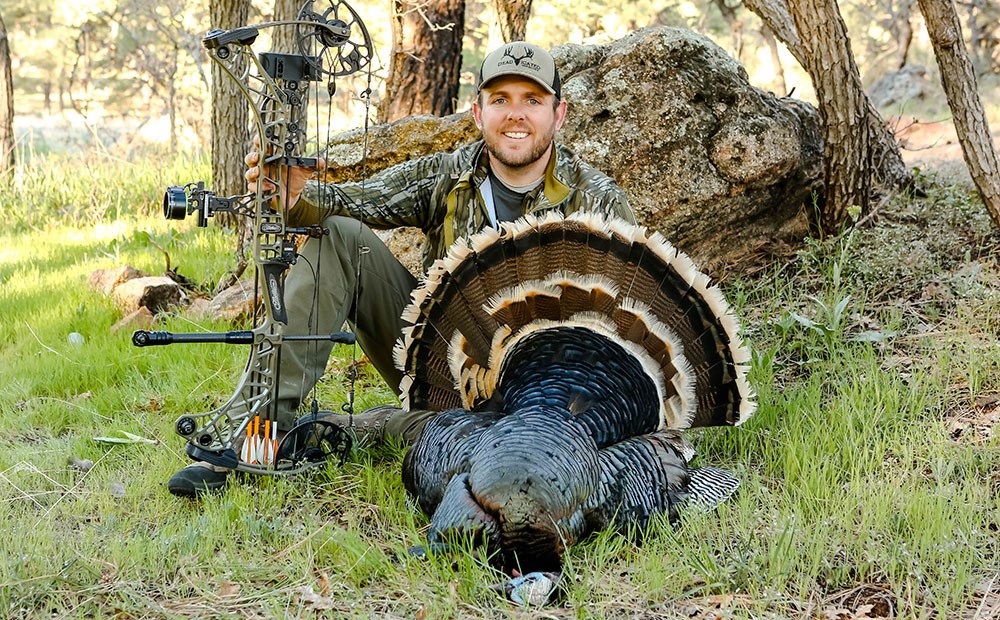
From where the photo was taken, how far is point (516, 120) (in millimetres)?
3574

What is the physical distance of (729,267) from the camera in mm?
5113

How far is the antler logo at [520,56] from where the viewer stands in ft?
11.6

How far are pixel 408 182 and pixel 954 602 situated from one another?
2.40 metres

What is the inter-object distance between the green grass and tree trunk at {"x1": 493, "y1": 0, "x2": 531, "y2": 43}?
2897mm

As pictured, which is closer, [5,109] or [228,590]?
[228,590]

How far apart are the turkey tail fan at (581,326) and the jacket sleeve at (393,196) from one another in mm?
550

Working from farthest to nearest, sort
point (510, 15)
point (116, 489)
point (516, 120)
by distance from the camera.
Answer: point (510, 15) → point (516, 120) → point (116, 489)

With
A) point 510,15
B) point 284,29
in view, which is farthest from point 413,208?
point 510,15

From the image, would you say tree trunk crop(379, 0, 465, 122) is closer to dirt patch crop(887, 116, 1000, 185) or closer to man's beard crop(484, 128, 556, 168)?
dirt patch crop(887, 116, 1000, 185)

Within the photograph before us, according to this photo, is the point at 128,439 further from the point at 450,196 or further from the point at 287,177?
the point at 450,196

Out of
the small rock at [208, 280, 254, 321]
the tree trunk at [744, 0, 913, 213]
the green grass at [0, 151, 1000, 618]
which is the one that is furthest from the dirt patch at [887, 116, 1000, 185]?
the small rock at [208, 280, 254, 321]

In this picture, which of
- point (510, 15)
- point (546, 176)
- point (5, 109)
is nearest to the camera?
point (546, 176)

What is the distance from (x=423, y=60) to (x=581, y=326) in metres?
4.13

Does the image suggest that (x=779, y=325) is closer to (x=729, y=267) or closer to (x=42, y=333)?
(x=729, y=267)
